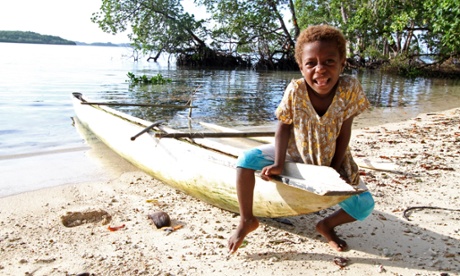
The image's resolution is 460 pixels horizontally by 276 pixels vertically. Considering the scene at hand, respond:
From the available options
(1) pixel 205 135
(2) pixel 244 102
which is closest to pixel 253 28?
(2) pixel 244 102

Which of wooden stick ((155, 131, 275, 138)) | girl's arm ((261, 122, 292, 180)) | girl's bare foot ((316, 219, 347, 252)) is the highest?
girl's arm ((261, 122, 292, 180))

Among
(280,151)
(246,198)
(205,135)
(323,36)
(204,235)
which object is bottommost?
(204,235)

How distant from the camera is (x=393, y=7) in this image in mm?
17203

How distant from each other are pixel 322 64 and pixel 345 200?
0.78 m

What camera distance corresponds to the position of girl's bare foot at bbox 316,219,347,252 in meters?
2.44

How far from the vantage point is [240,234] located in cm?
236

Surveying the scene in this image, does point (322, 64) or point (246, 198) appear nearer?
point (322, 64)

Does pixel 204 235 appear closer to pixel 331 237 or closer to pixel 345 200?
pixel 331 237

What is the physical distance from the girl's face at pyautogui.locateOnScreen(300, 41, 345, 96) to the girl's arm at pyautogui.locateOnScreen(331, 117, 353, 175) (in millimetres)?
239

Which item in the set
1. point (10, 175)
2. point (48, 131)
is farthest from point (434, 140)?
point (48, 131)

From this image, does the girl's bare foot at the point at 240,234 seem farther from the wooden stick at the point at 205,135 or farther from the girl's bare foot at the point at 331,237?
the wooden stick at the point at 205,135

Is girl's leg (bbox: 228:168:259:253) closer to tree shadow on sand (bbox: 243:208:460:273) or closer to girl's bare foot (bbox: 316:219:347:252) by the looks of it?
tree shadow on sand (bbox: 243:208:460:273)

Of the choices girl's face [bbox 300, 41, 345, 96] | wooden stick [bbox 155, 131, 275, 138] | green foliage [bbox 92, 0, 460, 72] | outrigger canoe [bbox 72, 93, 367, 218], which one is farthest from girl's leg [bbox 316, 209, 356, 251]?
green foliage [bbox 92, 0, 460, 72]

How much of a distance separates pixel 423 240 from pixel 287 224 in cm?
86
